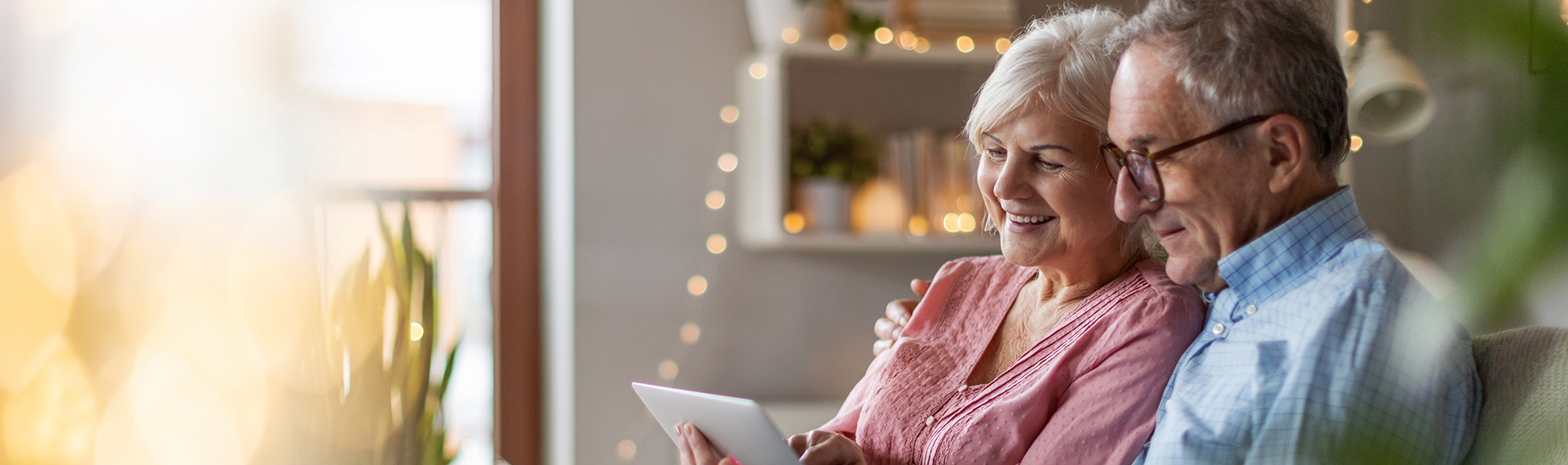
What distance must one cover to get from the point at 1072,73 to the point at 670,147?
4.15 ft

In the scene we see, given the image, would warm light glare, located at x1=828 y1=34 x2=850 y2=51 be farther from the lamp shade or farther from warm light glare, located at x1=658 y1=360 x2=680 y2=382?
the lamp shade

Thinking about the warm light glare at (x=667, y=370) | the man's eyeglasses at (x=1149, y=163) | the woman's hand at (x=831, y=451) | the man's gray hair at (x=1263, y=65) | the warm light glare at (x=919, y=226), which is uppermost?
the man's gray hair at (x=1263, y=65)

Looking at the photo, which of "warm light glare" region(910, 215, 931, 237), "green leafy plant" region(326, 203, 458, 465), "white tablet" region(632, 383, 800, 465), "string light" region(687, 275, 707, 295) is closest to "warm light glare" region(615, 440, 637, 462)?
"string light" region(687, 275, 707, 295)

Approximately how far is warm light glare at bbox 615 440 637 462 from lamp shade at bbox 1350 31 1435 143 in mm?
1586

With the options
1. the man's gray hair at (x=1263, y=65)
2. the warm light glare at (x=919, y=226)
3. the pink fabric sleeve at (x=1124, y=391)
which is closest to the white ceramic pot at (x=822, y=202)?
the warm light glare at (x=919, y=226)

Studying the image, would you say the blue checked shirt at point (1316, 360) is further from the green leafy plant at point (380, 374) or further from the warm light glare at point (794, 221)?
the warm light glare at point (794, 221)

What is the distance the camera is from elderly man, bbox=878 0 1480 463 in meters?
0.70

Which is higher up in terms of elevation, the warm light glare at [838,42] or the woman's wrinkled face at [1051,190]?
the warm light glare at [838,42]

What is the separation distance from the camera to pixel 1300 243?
794 millimetres

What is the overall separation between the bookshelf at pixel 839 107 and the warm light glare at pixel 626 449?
20.3 inches

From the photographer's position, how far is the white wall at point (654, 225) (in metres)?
2.12

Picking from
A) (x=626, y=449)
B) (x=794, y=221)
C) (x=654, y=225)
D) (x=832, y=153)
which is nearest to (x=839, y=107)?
(x=832, y=153)

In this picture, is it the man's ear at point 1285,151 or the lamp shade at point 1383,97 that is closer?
the man's ear at point 1285,151

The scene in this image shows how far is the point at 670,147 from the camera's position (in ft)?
7.04
